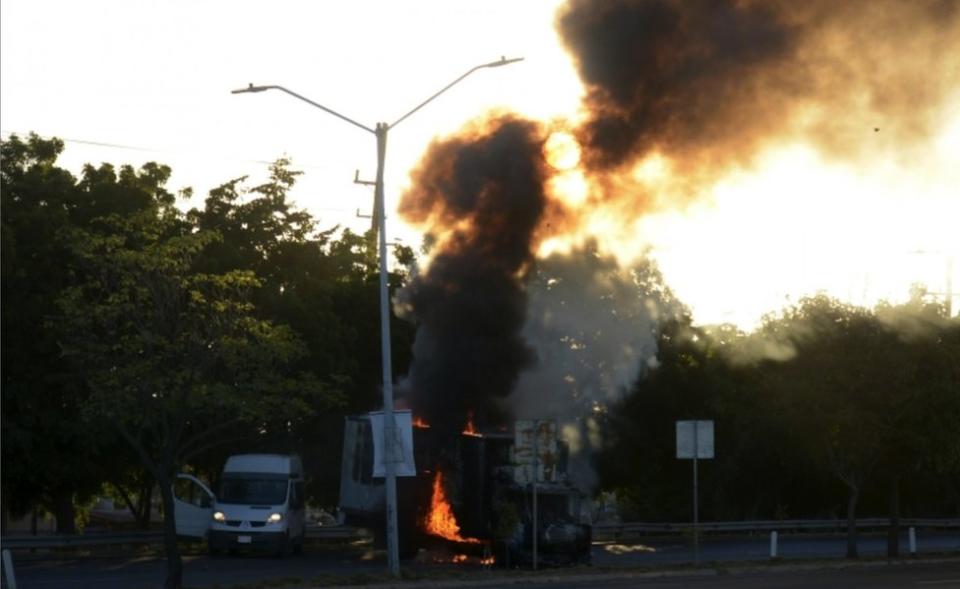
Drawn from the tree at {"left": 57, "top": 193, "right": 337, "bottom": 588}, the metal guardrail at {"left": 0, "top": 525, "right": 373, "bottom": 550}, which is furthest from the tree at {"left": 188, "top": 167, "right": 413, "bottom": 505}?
the tree at {"left": 57, "top": 193, "right": 337, "bottom": 588}

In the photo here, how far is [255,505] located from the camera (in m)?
39.0

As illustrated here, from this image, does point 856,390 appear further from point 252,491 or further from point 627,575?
point 252,491

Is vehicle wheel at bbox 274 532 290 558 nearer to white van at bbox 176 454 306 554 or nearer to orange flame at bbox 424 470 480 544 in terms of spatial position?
white van at bbox 176 454 306 554

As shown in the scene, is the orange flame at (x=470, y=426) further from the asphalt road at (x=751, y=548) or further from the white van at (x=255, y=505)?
the white van at (x=255, y=505)

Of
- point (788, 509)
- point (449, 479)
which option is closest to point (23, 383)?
point (449, 479)

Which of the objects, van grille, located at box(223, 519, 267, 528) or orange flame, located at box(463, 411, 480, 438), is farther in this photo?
van grille, located at box(223, 519, 267, 528)

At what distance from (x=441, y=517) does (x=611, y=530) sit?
18.3m

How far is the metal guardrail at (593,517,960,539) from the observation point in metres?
51.0

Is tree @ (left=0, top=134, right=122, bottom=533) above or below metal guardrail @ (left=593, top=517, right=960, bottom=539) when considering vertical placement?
above

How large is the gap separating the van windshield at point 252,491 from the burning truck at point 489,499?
4.55 m

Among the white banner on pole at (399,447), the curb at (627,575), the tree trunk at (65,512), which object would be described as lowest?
the curb at (627,575)

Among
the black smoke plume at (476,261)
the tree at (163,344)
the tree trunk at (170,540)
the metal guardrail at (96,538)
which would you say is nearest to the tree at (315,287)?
the metal guardrail at (96,538)

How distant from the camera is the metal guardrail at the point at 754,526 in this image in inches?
2009

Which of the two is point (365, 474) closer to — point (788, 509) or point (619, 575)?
point (619, 575)
